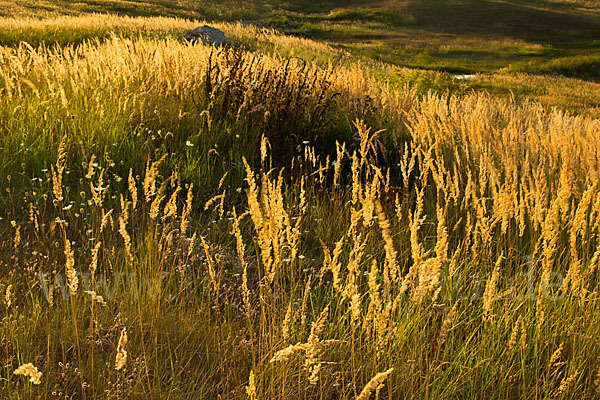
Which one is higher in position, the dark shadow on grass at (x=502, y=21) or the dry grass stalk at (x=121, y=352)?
the dark shadow on grass at (x=502, y=21)

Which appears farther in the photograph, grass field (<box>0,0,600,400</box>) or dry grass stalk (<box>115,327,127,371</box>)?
grass field (<box>0,0,600,400</box>)

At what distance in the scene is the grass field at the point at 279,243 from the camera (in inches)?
80.7

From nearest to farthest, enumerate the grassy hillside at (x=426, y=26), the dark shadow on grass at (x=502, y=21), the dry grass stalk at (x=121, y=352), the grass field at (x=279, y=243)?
the dry grass stalk at (x=121, y=352), the grass field at (x=279, y=243), the grassy hillside at (x=426, y=26), the dark shadow on grass at (x=502, y=21)

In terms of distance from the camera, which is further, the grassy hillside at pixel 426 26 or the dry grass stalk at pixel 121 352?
the grassy hillside at pixel 426 26

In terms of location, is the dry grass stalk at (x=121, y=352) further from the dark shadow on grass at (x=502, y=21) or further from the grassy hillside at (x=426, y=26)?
the dark shadow on grass at (x=502, y=21)

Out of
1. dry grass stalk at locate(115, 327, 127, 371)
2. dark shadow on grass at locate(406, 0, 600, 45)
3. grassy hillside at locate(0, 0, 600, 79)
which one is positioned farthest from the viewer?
dark shadow on grass at locate(406, 0, 600, 45)

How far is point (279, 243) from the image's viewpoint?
2.55m

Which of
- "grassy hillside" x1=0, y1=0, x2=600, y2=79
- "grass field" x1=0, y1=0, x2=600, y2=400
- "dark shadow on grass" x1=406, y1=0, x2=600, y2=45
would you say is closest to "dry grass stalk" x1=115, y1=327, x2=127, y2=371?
"grass field" x1=0, y1=0, x2=600, y2=400

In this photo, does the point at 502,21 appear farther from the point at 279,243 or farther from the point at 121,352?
the point at 121,352

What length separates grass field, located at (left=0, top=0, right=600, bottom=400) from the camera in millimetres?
2051

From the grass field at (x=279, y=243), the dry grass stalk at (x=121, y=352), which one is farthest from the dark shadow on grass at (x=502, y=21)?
the dry grass stalk at (x=121, y=352)

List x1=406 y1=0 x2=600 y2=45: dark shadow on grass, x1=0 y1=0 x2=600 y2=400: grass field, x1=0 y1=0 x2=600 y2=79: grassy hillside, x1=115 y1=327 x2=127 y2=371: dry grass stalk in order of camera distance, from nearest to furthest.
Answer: x1=115 y1=327 x2=127 y2=371: dry grass stalk < x1=0 y1=0 x2=600 y2=400: grass field < x1=0 y1=0 x2=600 y2=79: grassy hillside < x1=406 y1=0 x2=600 y2=45: dark shadow on grass

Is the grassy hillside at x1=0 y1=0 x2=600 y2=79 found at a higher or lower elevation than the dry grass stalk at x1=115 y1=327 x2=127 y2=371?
higher

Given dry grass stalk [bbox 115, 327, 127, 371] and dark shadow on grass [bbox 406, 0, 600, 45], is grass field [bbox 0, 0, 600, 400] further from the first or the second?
dark shadow on grass [bbox 406, 0, 600, 45]
